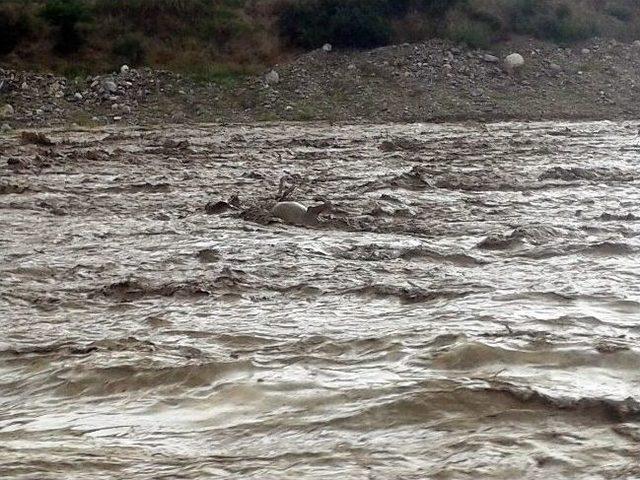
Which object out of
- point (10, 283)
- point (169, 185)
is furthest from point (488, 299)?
point (169, 185)

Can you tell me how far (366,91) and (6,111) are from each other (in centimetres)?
775

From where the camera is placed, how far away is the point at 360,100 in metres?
20.8

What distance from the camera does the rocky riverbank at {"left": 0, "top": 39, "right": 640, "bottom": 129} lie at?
64.1 ft

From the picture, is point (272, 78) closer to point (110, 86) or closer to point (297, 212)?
point (110, 86)

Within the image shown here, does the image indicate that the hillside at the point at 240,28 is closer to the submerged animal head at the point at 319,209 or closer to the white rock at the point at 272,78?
the white rock at the point at 272,78

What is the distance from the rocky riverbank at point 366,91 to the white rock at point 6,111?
0.02 meters

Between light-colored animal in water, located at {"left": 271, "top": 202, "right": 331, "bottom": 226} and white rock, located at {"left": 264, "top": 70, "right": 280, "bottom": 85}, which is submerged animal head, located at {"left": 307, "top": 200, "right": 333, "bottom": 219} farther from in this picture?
white rock, located at {"left": 264, "top": 70, "right": 280, "bottom": 85}

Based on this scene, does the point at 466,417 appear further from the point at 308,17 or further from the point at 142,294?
the point at 308,17

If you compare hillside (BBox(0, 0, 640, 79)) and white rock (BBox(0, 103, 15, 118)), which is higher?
hillside (BBox(0, 0, 640, 79))

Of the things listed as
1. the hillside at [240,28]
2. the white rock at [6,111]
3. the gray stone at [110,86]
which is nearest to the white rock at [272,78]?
the hillside at [240,28]

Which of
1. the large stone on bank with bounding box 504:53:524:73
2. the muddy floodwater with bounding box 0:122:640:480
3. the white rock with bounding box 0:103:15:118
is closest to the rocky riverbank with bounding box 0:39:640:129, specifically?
the white rock with bounding box 0:103:15:118

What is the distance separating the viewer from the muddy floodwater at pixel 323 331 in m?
2.96

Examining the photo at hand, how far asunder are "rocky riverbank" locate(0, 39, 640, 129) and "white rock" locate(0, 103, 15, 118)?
2 cm

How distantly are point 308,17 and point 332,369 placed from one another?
22.6m
